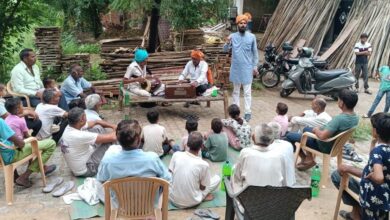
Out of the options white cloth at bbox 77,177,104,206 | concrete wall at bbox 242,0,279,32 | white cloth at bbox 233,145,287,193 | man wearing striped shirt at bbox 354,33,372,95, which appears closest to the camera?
Result: white cloth at bbox 233,145,287,193

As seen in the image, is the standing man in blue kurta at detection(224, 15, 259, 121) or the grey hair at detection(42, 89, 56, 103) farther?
the standing man in blue kurta at detection(224, 15, 259, 121)

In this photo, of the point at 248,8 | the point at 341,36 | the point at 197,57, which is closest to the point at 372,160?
the point at 197,57

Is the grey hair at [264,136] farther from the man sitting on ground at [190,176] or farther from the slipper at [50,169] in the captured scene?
the slipper at [50,169]

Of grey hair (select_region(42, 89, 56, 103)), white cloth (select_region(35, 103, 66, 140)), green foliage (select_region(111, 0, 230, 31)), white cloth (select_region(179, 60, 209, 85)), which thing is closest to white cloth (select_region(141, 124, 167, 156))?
white cloth (select_region(35, 103, 66, 140))

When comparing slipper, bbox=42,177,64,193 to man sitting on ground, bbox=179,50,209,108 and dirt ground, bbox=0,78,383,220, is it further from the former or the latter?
man sitting on ground, bbox=179,50,209,108

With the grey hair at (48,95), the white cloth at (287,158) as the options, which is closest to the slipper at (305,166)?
the white cloth at (287,158)

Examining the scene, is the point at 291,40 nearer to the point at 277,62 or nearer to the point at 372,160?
the point at 277,62

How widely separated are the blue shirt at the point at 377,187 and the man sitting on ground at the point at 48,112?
13.5ft

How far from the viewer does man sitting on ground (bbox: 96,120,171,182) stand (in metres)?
3.48

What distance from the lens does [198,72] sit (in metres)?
8.00

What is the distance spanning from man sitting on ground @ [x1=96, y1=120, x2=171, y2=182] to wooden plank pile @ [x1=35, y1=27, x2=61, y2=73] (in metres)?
8.02

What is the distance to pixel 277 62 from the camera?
1083 centimetres

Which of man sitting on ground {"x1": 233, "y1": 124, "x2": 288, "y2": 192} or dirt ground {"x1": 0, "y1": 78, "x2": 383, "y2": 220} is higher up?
man sitting on ground {"x1": 233, "y1": 124, "x2": 288, "y2": 192}

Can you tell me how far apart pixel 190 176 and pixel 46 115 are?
2636mm
